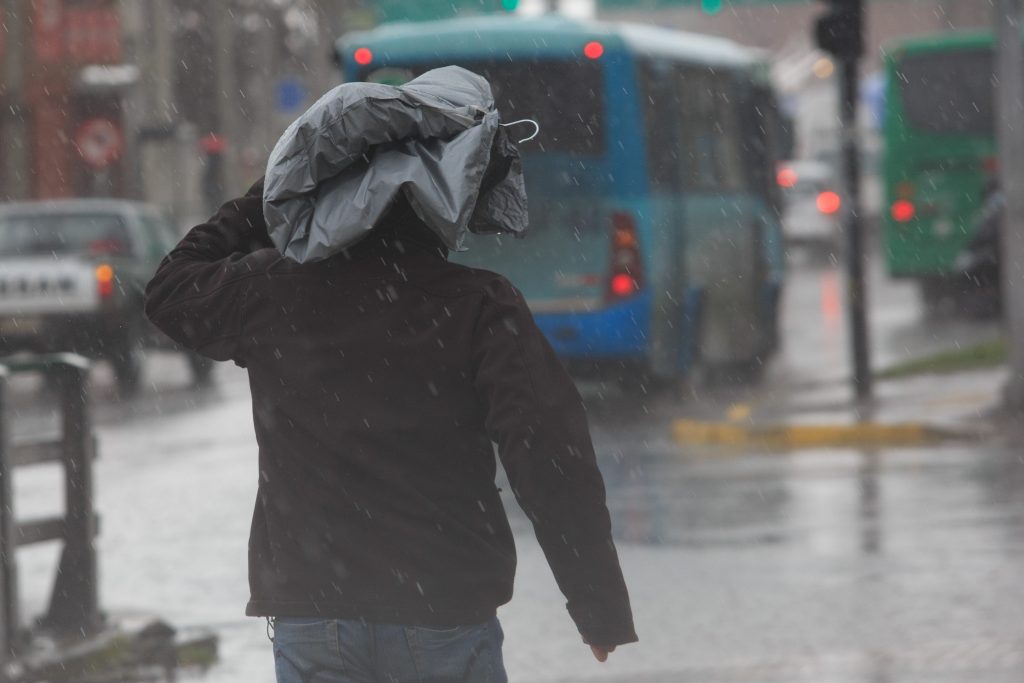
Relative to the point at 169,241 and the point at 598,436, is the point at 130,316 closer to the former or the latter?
the point at 169,241

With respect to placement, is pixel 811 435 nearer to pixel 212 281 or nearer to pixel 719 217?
pixel 719 217

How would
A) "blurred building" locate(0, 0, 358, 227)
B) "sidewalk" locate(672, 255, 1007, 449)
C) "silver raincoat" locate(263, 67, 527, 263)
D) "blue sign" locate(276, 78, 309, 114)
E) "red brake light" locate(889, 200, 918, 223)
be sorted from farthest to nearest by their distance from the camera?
1. "blurred building" locate(0, 0, 358, 227)
2. "blue sign" locate(276, 78, 309, 114)
3. "red brake light" locate(889, 200, 918, 223)
4. "sidewalk" locate(672, 255, 1007, 449)
5. "silver raincoat" locate(263, 67, 527, 263)

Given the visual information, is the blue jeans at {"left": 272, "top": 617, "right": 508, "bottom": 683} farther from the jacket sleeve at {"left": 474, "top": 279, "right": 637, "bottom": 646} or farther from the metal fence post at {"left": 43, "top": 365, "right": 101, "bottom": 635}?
the metal fence post at {"left": 43, "top": 365, "right": 101, "bottom": 635}

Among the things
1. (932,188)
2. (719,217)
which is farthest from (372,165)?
(932,188)

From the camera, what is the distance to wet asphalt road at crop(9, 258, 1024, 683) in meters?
7.02

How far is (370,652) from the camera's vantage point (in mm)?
3418

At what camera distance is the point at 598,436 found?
13.8 m

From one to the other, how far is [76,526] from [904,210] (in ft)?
60.2

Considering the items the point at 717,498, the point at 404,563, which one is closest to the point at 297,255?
the point at 404,563

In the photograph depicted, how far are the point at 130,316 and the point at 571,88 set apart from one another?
210 inches

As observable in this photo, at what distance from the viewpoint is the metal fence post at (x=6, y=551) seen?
265 inches

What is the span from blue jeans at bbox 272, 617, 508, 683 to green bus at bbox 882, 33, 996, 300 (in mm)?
21218

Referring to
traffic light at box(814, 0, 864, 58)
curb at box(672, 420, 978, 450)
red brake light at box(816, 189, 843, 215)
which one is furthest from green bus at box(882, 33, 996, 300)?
red brake light at box(816, 189, 843, 215)

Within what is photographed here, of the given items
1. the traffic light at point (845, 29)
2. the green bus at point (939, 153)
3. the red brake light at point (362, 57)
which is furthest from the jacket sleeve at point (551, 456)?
the green bus at point (939, 153)
